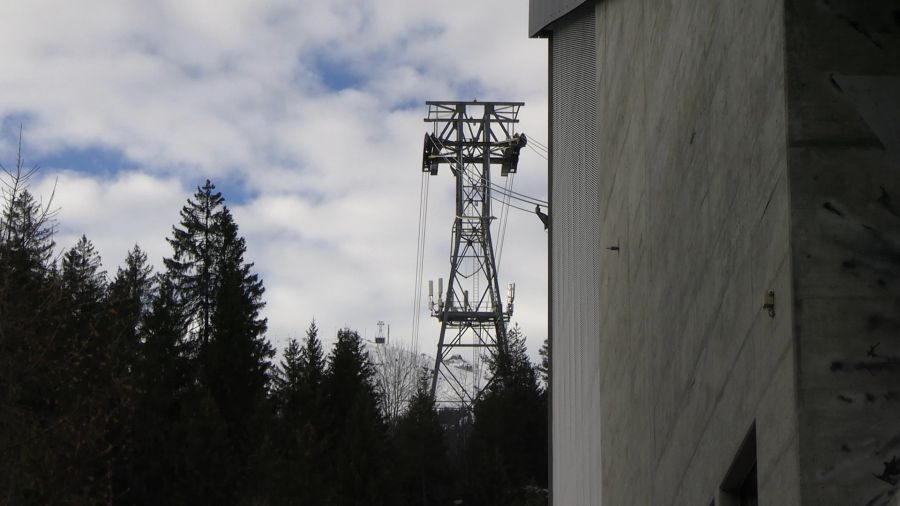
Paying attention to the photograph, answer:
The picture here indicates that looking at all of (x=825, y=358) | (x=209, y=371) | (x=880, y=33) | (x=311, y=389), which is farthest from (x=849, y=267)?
(x=209, y=371)

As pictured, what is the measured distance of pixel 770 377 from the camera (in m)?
7.39

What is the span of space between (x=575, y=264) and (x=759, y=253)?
8.74 metres

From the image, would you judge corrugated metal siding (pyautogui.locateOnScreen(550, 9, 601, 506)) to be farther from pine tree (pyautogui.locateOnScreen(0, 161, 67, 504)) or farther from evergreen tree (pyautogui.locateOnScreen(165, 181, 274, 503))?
evergreen tree (pyautogui.locateOnScreen(165, 181, 274, 503))

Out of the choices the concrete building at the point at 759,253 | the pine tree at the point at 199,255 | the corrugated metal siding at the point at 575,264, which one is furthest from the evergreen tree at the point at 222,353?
the concrete building at the point at 759,253

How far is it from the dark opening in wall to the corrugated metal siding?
5.83 m

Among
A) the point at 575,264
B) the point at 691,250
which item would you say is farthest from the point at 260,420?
the point at 691,250

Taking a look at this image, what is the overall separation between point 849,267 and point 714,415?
2076mm

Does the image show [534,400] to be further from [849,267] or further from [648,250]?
[849,267]

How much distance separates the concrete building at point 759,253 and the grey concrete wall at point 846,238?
0.01m

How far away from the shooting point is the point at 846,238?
7.10m

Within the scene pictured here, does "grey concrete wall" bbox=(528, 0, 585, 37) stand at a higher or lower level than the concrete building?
higher

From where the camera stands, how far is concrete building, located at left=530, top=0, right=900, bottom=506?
274 inches

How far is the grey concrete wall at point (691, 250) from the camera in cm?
743

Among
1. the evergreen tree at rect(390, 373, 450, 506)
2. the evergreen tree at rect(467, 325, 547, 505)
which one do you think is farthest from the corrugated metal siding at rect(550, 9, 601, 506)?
the evergreen tree at rect(390, 373, 450, 506)
